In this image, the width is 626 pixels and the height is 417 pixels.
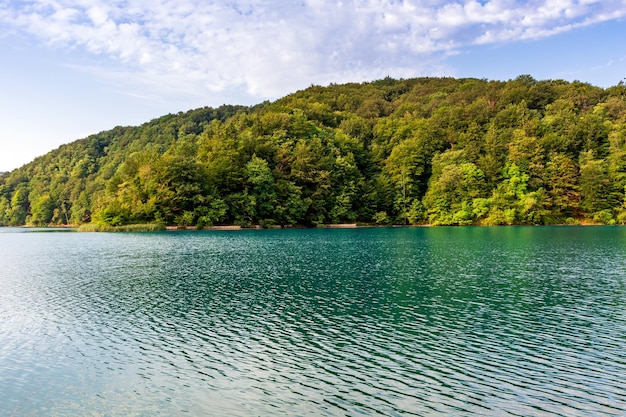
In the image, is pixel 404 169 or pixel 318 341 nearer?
pixel 318 341

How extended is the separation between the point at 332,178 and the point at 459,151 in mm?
28710

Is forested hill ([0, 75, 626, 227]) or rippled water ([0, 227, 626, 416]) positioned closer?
rippled water ([0, 227, 626, 416])

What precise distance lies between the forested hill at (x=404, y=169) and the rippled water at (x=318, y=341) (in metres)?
54.5

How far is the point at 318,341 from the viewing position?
15.1 m

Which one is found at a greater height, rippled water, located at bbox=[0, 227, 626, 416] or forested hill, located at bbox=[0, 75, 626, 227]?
forested hill, located at bbox=[0, 75, 626, 227]

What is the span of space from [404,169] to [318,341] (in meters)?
88.8

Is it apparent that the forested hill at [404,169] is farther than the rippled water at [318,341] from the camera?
Yes

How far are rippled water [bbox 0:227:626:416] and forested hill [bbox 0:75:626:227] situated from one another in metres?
54.5

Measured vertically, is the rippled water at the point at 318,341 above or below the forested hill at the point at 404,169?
below

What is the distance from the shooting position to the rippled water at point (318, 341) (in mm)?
10594

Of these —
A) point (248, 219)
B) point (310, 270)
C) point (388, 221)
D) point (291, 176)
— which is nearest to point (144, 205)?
point (248, 219)

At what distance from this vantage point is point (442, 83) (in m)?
164

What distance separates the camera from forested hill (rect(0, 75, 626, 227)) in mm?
83688

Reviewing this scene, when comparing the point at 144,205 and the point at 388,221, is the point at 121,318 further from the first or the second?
the point at 388,221
